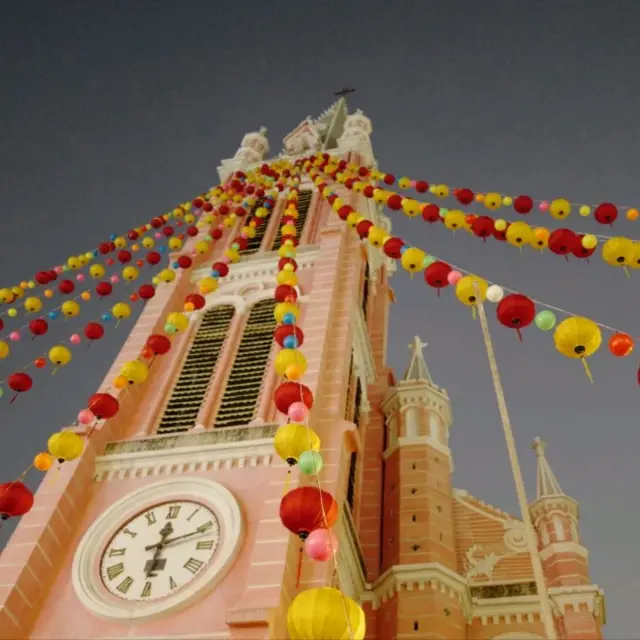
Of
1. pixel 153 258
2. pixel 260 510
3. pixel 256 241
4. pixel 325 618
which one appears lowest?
pixel 325 618

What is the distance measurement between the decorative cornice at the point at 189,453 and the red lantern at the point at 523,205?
6.33 m

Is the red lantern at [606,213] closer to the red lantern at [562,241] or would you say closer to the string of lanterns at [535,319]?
the red lantern at [562,241]

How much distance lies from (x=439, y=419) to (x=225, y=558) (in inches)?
383

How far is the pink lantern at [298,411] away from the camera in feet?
34.7

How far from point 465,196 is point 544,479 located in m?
7.47

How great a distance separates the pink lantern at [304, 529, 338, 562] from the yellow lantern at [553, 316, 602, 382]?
3.60 metres

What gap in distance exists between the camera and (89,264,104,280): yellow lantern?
18.0m

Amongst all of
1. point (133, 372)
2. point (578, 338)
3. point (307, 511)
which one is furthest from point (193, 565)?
point (578, 338)

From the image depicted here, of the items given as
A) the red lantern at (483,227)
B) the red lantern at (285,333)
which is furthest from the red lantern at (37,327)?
the red lantern at (483,227)

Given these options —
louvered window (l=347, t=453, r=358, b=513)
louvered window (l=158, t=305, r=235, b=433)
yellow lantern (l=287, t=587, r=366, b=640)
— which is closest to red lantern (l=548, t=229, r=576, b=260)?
yellow lantern (l=287, t=587, r=366, b=640)

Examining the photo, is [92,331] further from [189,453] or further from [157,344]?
[189,453]

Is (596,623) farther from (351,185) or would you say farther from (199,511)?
(351,185)

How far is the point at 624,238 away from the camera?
1129 cm

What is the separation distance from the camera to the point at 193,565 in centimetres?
1273
